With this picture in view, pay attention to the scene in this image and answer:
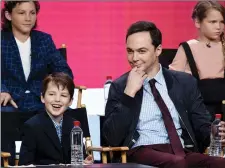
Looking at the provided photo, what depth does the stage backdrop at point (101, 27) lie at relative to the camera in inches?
245

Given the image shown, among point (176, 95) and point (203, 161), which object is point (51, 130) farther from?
point (203, 161)

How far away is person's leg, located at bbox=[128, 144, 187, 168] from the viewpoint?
3.97 metres

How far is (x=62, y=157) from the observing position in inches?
164

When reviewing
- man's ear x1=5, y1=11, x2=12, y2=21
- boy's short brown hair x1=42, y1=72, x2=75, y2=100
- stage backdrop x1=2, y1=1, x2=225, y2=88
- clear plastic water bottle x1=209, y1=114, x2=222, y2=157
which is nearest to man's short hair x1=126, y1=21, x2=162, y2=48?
boy's short brown hair x1=42, y1=72, x2=75, y2=100

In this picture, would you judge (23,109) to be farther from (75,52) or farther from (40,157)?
(75,52)

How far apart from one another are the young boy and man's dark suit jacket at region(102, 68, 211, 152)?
247 millimetres

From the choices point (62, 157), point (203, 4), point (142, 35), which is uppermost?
point (203, 4)

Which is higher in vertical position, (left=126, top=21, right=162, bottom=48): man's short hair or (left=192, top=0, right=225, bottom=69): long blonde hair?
(left=192, top=0, right=225, bottom=69): long blonde hair

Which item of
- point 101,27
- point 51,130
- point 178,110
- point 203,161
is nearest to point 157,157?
point 203,161

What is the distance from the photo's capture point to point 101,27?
629 cm

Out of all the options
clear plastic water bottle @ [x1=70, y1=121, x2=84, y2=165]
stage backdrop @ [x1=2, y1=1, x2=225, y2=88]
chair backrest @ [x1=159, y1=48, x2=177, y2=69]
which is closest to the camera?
clear plastic water bottle @ [x1=70, y1=121, x2=84, y2=165]

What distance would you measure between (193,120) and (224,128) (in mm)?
204

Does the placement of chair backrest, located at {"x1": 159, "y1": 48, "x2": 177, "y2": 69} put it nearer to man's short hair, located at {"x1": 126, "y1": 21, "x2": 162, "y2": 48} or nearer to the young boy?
man's short hair, located at {"x1": 126, "y1": 21, "x2": 162, "y2": 48}

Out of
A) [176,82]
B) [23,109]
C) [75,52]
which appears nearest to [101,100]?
[75,52]
